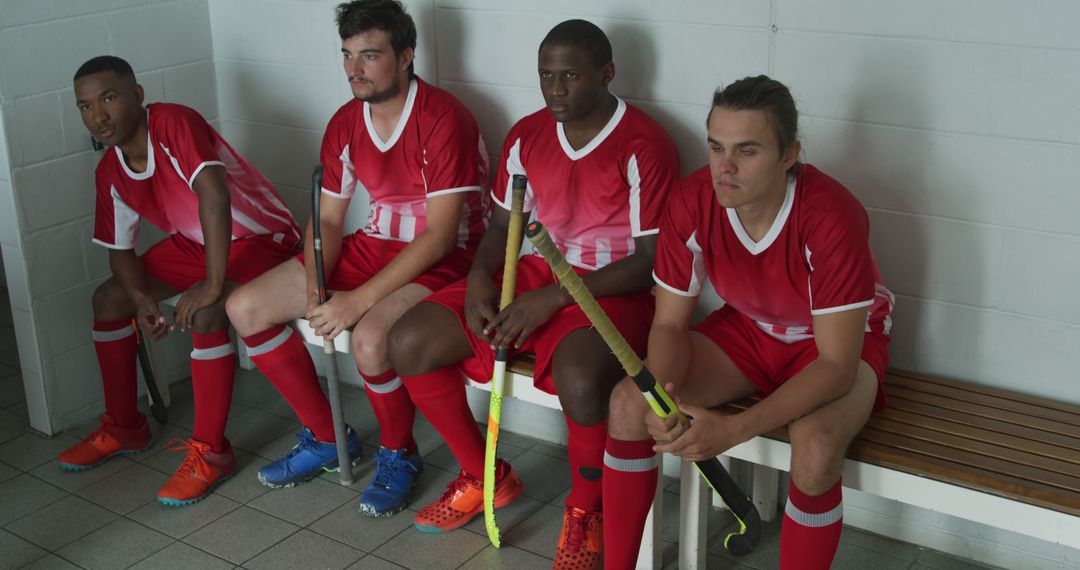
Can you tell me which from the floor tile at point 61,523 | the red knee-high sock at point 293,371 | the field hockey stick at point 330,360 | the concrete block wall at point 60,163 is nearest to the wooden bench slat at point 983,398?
the field hockey stick at point 330,360

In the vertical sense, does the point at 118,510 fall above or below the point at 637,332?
below

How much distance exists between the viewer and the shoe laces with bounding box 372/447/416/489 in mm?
2695

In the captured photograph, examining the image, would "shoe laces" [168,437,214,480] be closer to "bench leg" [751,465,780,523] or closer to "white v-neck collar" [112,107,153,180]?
"white v-neck collar" [112,107,153,180]

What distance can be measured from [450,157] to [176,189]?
0.80 metres

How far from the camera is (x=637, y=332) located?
→ 2385mm

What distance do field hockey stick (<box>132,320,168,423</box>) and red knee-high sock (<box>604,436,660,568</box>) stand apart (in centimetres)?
154

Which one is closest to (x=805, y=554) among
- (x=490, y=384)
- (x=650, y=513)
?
(x=650, y=513)

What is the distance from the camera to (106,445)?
9.77 ft

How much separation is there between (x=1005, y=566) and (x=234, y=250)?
2.10 m

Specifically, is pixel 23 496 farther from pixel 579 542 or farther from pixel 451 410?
pixel 579 542

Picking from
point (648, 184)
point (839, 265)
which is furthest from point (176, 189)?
point (839, 265)

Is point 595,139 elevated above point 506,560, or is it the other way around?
point 595,139

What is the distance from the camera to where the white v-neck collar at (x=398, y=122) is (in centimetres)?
274

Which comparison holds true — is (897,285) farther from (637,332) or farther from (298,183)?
(298,183)
